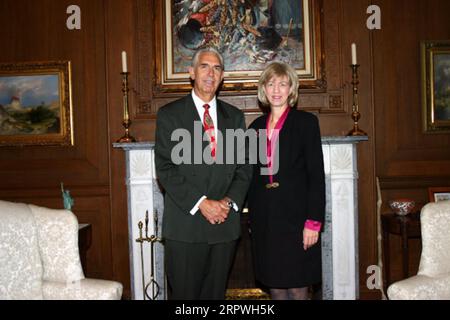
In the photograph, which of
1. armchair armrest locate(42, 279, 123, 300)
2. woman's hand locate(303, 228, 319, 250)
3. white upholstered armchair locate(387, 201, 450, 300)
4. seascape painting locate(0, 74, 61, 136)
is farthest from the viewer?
seascape painting locate(0, 74, 61, 136)

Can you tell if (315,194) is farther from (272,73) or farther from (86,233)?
(86,233)

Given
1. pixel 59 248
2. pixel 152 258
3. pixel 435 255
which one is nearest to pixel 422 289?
pixel 435 255

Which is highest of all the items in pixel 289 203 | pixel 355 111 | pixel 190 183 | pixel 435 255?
pixel 355 111

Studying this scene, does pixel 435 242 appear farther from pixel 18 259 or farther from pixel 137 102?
pixel 137 102

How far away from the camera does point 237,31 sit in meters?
4.15

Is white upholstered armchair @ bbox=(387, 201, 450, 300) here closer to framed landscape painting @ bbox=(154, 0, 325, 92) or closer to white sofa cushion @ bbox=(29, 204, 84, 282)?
white sofa cushion @ bbox=(29, 204, 84, 282)

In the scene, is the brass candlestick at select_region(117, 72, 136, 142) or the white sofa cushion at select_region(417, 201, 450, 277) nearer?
the white sofa cushion at select_region(417, 201, 450, 277)

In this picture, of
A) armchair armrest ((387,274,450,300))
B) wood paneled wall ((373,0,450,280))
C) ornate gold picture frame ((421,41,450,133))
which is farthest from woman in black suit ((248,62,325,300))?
ornate gold picture frame ((421,41,450,133))

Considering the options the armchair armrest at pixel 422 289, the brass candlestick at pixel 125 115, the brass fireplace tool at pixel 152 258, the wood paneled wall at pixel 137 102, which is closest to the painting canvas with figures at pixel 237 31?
the wood paneled wall at pixel 137 102

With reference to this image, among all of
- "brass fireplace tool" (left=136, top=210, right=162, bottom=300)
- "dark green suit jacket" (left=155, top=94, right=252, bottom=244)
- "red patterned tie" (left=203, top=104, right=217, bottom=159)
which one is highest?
"red patterned tie" (left=203, top=104, right=217, bottom=159)

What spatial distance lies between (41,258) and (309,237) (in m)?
1.30

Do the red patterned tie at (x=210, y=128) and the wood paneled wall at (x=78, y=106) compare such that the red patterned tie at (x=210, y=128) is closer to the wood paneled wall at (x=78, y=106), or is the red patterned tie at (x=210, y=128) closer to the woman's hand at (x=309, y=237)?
the woman's hand at (x=309, y=237)

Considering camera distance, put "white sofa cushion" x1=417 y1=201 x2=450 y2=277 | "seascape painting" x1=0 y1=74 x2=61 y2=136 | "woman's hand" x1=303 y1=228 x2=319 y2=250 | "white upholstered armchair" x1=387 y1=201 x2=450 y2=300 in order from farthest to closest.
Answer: "seascape painting" x1=0 y1=74 x2=61 y2=136 < "woman's hand" x1=303 y1=228 x2=319 y2=250 < "white sofa cushion" x1=417 y1=201 x2=450 y2=277 < "white upholstered armchair" x1=387 y1=201 x2=450 y2=300

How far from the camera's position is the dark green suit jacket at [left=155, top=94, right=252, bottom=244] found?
99.3 inches
